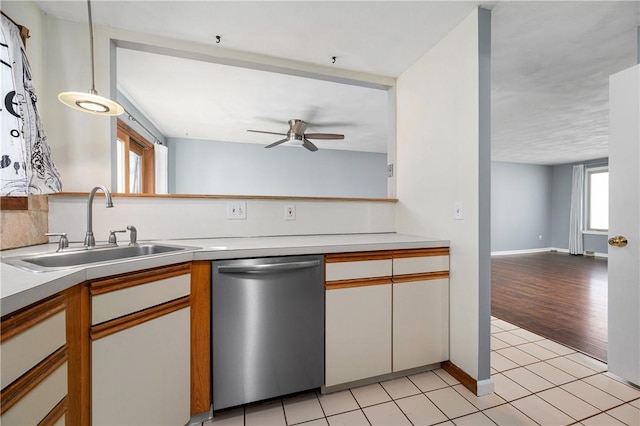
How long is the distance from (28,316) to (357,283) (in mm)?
1367

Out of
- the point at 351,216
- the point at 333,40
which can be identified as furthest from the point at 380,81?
the point at 351,216

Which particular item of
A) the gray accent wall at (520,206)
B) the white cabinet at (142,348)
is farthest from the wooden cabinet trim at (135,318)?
the gray accent wall at (520,206)

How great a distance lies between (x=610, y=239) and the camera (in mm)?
1861

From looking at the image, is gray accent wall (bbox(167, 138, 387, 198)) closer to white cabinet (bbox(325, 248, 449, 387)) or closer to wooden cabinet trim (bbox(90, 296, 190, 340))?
white cabinet (bbox(325, 248, 449, 387))

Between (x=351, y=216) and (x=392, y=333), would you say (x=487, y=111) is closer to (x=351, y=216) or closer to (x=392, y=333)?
(x=351, y=216)

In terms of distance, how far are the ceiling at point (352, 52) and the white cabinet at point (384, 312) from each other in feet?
4.91

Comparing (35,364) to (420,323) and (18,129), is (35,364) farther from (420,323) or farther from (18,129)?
(420,323)

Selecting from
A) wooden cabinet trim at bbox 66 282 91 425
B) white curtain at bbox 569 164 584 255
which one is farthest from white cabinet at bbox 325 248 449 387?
white curtain at bbox 569 164 584 255

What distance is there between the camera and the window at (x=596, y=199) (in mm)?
6605

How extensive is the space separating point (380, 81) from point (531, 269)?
4902 millimetres

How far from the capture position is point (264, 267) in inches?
57.2

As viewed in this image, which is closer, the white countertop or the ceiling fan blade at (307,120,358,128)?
the white countertop

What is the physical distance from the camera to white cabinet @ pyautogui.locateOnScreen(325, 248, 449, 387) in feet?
5.35

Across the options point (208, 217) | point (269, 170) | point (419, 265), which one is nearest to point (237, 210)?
point (208, 217)
